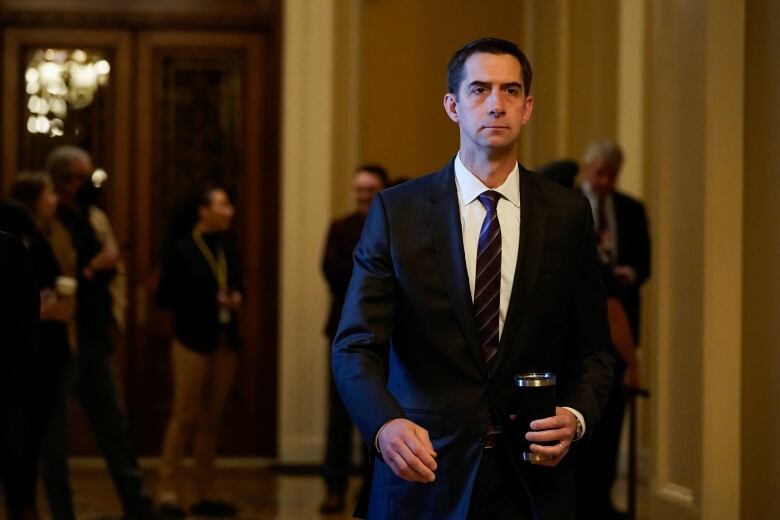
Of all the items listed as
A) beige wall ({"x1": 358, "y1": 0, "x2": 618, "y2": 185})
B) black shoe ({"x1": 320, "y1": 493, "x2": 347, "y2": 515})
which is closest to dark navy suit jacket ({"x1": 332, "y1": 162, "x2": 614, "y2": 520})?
black shoe ({"x1": 320, "y1": 493, "x2": 347, "y2": 515})

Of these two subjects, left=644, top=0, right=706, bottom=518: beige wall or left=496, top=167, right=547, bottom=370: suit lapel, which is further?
left=644, top=0, right=706, bottom=518: beige wall

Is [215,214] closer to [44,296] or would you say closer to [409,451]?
[44,296]

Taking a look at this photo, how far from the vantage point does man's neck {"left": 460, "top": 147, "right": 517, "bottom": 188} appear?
9.12 ft

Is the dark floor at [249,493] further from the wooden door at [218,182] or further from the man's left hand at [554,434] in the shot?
the man's left hand at [554,434]

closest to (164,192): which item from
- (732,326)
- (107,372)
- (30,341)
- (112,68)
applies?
(112,68)

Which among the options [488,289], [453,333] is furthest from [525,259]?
[453,333]

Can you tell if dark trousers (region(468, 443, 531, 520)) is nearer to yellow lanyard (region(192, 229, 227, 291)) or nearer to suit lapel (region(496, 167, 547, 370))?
suit lapel (region(496, 167, 547, 370))

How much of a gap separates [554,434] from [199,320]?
15.7 feet

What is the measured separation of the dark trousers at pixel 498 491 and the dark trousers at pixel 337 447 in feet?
15.5

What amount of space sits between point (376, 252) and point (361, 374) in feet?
0.86

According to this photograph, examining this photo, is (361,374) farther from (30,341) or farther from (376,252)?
(30,341)

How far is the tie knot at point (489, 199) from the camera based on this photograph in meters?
2.78

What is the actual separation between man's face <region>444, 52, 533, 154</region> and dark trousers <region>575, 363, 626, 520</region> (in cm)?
292

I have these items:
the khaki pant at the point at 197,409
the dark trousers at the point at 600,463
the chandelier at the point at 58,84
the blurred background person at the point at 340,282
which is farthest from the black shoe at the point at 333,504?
the chandelier at the point at 58,84
